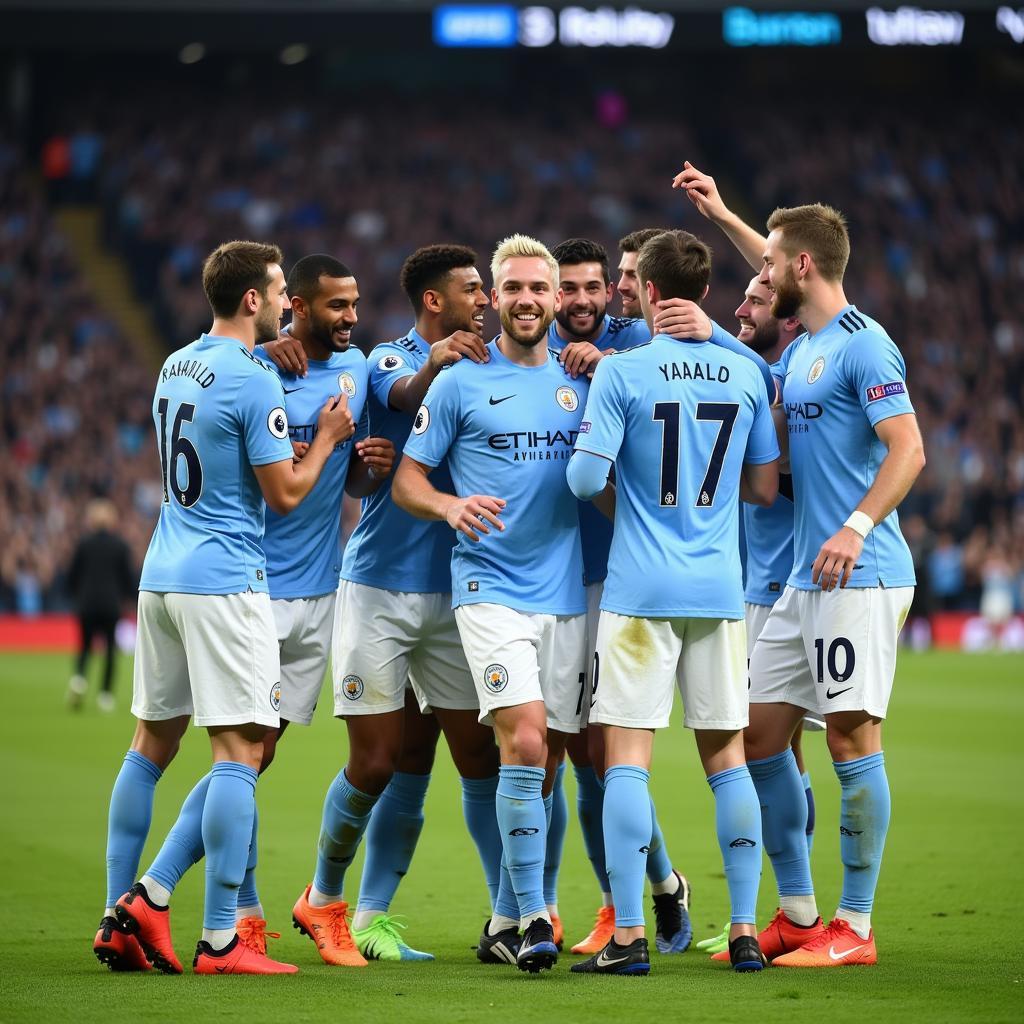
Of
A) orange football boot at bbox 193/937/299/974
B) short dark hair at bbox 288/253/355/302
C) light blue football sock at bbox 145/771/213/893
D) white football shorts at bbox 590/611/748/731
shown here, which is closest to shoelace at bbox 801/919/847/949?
white football shorts at bbox 590/611/748/731

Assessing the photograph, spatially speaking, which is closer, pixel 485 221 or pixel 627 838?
pixel 627 838

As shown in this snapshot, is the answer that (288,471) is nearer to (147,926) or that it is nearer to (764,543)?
(147,926)

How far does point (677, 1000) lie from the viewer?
5129mm

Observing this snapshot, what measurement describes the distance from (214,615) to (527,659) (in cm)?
→ 113

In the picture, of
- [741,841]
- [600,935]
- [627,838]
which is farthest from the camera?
[600,935]

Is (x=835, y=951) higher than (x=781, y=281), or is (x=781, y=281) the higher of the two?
(x=781, y=281)

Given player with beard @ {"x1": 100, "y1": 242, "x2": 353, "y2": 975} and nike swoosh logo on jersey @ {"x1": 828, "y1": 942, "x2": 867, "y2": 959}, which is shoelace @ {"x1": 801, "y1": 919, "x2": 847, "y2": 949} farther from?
player with beard @ {"x1": 100, "y1": 242, "x2": 353, "y2": 975}

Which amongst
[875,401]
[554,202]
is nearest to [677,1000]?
[875,401]

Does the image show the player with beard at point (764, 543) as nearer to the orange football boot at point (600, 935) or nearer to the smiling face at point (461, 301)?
the orange football boot at point (600, 935)

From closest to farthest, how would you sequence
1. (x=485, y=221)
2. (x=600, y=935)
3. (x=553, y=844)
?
(x=600, y=935) < (x=553, y=844) < (x=485, y=221)

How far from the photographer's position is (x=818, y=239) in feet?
20.3

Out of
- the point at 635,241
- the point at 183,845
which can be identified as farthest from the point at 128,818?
the point at 635,241

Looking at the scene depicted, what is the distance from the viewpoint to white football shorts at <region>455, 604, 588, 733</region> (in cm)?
575

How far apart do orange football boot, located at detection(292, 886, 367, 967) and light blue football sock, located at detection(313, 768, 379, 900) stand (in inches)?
2.8
